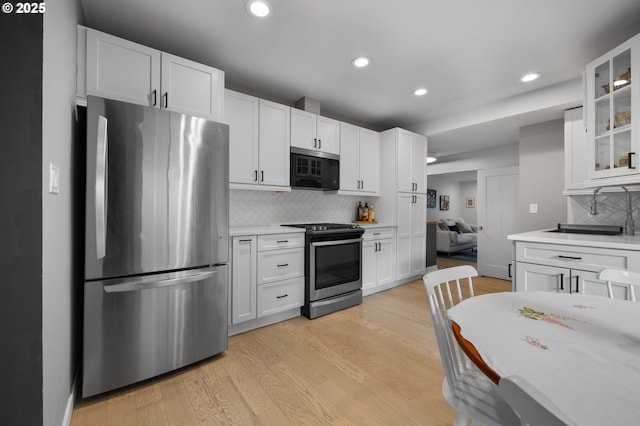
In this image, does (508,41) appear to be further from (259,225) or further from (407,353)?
(259,225)

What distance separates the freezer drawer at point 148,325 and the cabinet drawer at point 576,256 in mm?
2533

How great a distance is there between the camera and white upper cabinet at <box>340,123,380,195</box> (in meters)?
3.73

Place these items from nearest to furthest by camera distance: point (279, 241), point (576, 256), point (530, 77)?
point (576, 256)
point (279, 241)
point (530, 77)

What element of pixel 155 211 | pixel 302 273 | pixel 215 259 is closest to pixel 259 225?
pixel 302 273

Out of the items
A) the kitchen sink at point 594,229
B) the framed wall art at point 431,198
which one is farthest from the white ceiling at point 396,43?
the framed wall art at point 431,198

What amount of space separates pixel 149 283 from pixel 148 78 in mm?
1526

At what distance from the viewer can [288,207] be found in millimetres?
3498

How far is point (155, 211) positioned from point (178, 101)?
38.7 inches

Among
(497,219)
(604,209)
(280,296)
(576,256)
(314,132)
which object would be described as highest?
(314,132)

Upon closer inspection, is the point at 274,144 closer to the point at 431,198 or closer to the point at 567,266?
the point at 567,266

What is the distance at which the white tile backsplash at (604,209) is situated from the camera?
277 cm

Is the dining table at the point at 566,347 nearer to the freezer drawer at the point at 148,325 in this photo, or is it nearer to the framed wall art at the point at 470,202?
the freezer drawer at the point at 148,325

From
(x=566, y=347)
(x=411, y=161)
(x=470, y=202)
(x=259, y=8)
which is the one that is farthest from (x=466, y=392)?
(x=470, y=202)

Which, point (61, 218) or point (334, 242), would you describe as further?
point (334, 242)
